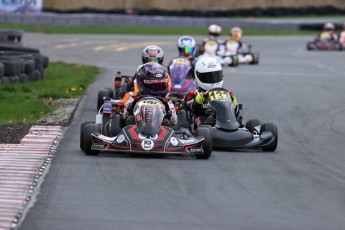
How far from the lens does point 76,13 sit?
43.0 m

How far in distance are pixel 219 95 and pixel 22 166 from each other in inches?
116

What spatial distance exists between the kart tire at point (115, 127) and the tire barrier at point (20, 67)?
6599mm

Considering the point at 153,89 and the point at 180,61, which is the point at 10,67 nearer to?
the point at 180,61

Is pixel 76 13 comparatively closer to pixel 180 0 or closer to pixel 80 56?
pixel 180 0

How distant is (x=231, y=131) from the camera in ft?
35.3

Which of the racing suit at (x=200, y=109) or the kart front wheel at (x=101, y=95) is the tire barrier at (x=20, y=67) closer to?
the kart front wheel at (x=101, y=95)

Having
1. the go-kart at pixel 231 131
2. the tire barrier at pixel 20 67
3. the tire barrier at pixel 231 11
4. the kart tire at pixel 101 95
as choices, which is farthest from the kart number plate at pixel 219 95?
the tire barrier at pixel 231 11

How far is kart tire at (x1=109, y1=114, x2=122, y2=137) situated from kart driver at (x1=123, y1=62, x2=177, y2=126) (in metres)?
0.09

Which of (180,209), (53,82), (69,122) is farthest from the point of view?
(53,82)

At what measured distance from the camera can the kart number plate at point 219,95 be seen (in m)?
11.1

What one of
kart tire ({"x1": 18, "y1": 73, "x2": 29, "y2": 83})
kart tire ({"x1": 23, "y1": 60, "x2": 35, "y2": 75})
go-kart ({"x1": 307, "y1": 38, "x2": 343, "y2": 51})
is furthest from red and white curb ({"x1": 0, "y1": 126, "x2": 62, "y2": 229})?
go-kart ({"x1": 307, "y1": 38, "x2": 343, "y2": 51})

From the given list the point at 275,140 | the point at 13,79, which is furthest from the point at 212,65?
the point at 13,79

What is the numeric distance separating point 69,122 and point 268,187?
5.06 meters

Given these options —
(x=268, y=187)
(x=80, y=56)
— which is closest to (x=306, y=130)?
(x=268, y=187)
